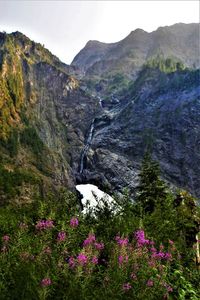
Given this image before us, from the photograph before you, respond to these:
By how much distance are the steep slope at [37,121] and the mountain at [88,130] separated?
311mm

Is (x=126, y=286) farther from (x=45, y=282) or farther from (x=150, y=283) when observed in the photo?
(x=45, y=282)

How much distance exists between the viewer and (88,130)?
144 meters

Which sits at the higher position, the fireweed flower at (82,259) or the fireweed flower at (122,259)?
the fireweed flower at (82,259)

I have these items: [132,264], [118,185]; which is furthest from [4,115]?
[132,264]

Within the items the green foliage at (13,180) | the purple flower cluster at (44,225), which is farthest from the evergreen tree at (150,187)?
the green foliage at (13,180)

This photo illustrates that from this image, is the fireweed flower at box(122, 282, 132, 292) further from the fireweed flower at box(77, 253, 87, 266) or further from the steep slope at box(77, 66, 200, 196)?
the steep slope at box(77, 66, 200, 196)

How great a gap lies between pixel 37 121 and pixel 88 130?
63.0 feet

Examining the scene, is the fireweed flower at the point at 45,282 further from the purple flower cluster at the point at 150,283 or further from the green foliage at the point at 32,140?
the green foliage at the point at 32,140

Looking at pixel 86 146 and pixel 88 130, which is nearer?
pixel 86 146

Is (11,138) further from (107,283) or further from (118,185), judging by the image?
(107,283)

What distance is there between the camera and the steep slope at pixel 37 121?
107 meters

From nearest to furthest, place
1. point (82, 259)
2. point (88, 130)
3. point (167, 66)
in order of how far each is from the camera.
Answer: point (82, 259), point (88, 130), point (167, 66)

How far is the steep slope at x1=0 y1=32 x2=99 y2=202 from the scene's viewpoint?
10719 cm

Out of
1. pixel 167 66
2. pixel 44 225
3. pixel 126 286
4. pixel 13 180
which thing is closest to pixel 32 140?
pixel 13 180
